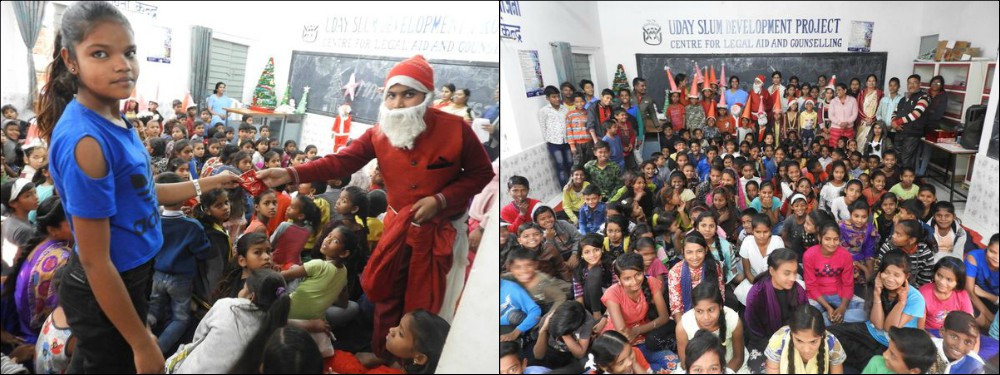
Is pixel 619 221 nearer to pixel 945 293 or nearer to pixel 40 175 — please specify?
pixel 945 293

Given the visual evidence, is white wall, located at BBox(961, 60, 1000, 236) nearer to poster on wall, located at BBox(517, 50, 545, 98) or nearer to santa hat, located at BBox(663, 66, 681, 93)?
santa hat, located at BBox(663, 66, 681, 93)

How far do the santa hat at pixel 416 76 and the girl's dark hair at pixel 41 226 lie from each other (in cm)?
92

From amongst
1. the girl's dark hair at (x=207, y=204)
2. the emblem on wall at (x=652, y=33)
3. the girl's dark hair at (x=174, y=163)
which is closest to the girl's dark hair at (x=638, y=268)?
the emblem on wall at (x=652, y=33)

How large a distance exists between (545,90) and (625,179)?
344mm

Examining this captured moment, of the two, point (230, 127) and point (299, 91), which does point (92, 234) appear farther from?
point (299, 91)

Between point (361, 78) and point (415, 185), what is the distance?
304 mm

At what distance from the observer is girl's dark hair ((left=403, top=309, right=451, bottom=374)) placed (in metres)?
1.71

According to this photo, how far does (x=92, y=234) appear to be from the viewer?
1554 millimetres

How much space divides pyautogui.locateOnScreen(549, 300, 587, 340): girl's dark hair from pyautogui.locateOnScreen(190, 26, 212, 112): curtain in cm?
115

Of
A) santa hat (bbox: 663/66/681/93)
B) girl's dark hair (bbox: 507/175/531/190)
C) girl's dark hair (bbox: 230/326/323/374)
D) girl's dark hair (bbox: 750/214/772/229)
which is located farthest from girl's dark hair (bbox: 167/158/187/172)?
girl's dark hair (bbox: 750/214/772/229)

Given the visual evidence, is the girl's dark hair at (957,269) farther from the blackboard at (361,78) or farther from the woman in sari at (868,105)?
the blackboard at (361,78)

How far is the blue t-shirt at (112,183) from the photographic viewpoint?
1514mm

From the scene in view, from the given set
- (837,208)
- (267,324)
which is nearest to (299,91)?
(267,324)

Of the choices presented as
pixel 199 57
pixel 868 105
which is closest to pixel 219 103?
pixel 199 57
